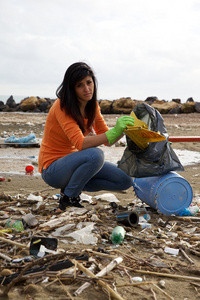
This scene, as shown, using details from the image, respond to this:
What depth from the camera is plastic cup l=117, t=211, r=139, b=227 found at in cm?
342

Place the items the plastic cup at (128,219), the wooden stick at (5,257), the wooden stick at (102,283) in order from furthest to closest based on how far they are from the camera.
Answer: the plastic cup at (128,219), the wooden stick at (5,257), the wooden stick at (102,283)

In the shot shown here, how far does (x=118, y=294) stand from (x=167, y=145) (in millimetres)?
1890

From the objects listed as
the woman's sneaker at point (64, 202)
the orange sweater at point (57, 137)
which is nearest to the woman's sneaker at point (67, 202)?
the woman's sneaker at point (64, 202)

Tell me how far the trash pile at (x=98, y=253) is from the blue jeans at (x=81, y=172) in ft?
0.86

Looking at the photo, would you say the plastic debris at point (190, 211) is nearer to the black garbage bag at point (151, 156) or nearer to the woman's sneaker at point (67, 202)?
the black garbage bag at point (151, 156)

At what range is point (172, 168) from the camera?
375 centimetres

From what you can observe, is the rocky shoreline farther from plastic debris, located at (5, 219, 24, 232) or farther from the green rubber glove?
plastic debris, located at (5, 219, 24, 232)

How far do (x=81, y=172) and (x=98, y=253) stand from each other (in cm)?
131

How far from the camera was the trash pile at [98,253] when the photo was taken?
2.25 meters

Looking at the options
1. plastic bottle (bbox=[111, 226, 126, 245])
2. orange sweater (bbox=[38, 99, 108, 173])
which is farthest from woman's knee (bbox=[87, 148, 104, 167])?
plastic bottle (bbox=[111, 226, 126, 245])

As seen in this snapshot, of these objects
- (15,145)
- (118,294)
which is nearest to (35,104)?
(15,145)

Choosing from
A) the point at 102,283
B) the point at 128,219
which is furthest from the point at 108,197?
the point at 102,283

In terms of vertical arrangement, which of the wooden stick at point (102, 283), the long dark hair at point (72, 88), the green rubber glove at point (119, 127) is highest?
the long dark hair at point (72, 88)

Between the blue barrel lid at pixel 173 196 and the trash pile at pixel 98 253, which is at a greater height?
the blue barrel lid at pixel 173 196
